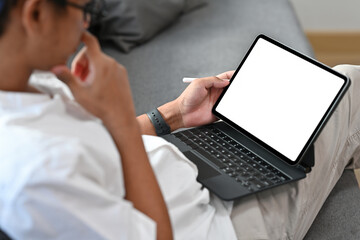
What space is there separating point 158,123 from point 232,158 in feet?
0.76

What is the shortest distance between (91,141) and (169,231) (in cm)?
20

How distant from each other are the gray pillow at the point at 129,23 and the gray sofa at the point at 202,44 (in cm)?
3

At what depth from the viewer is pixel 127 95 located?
97cm

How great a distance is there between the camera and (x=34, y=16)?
0.80 metres

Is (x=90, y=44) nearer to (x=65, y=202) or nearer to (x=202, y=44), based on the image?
(x=65, y=202)

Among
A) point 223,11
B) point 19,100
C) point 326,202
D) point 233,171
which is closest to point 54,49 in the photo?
point 19,100

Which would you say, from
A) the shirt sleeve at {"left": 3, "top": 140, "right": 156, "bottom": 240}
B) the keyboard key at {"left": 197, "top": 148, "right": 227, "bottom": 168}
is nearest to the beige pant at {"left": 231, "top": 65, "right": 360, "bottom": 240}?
the keyboard key at {"left": 197, "top": 148, "right": 227, "bottom": 168}

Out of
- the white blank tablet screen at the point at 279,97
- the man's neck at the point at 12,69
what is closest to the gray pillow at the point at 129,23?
the white blank tablet screen at the point at 279,97

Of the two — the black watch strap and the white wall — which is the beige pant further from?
the white wall

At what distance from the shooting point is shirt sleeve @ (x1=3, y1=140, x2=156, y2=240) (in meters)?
0.77

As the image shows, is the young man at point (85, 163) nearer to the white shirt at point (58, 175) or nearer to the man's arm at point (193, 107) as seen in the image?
the white shirt at point (58, 175)

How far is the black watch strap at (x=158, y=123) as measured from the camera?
1.37m

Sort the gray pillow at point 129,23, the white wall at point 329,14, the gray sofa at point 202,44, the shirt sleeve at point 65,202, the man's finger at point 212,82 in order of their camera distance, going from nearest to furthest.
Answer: the shirt sleeve at point 65,202
the man's finger at point 212,82
the gray sofa at point 202,44
the gray pillow at point 129,23
the white wall at point 329,14

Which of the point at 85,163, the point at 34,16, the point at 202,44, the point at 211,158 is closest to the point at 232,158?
the point at 211,158
